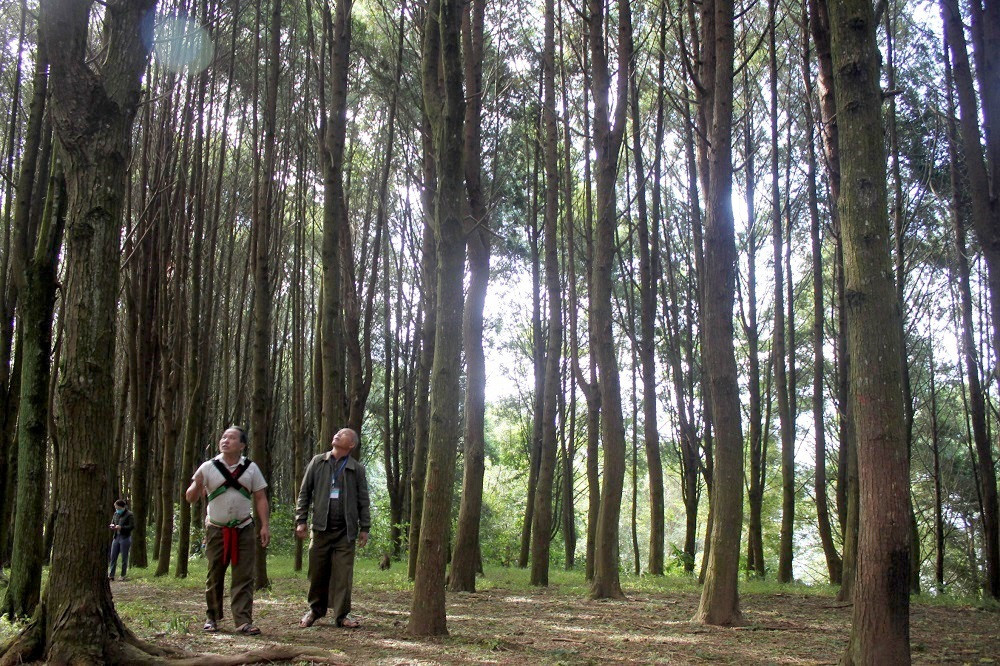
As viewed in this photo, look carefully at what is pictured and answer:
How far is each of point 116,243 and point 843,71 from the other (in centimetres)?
462

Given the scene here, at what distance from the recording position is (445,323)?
6.26 metres

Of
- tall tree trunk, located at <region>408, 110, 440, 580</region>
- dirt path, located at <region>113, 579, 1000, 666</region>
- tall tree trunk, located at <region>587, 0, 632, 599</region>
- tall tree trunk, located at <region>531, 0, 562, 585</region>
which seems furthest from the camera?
tall tree trunk, located at <region>531, 0, 562, 585</region>

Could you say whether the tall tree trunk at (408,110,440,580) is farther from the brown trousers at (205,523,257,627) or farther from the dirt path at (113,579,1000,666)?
the brown trousers at (205,523,257,627)

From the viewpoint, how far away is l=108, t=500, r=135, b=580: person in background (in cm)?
1223

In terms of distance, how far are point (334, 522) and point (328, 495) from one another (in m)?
0.25

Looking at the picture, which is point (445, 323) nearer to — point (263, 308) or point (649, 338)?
point (263, 308)

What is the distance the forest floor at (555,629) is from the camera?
5457 millimetres

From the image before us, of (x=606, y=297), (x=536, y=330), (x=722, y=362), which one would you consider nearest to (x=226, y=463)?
(x=722, y=362)

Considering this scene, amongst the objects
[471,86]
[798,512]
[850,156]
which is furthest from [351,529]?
[798,512]

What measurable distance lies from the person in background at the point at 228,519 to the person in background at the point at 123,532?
6.95 metres

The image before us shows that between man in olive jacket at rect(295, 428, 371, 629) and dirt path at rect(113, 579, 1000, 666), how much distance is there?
→ 284 mm

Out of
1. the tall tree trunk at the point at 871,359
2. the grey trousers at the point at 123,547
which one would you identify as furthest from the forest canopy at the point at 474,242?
the grey trousers at the point at 123,547

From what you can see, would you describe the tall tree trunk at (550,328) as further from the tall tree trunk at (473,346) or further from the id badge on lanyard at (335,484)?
the id badge on lanyard at (335,484)

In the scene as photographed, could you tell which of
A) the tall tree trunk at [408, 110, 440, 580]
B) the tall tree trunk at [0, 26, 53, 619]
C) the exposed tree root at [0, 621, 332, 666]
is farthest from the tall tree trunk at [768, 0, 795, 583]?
the tall tree trunk at [0, 26, 53, 619]
